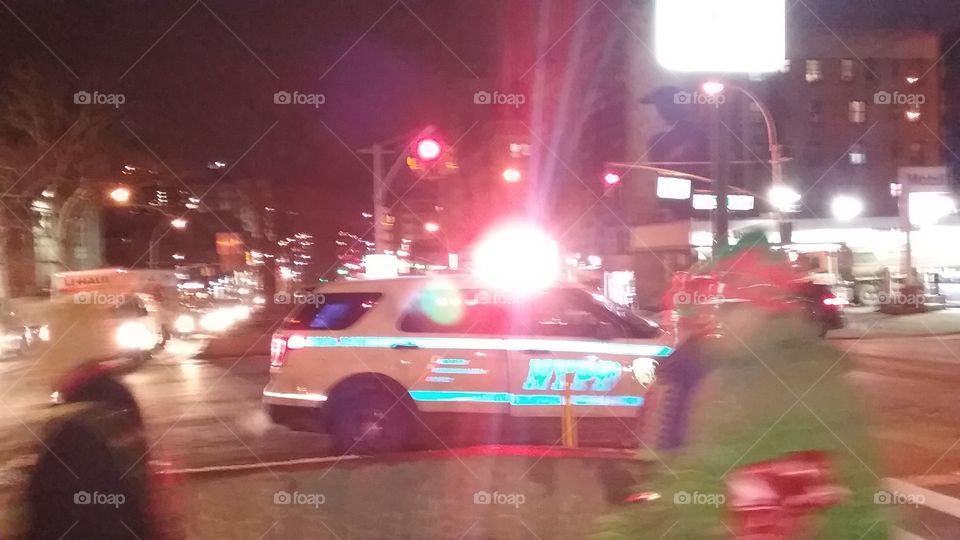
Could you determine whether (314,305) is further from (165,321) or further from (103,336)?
(165,321)

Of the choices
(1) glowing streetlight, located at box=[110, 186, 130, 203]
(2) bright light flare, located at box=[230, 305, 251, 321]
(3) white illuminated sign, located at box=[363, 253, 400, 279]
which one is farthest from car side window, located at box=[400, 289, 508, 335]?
(2) bright light flare, located at box=[230, 305, 251, 321]

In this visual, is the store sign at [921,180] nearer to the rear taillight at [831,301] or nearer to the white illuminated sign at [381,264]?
the rear taillight at [831,301]

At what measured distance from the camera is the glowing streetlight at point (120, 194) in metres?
28.1

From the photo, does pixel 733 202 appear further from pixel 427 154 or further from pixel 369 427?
pixel 369 427

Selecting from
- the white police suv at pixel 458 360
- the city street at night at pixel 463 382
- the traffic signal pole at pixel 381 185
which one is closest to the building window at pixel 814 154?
the city street at night at pixel 463 382

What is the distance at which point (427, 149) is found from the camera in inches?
547

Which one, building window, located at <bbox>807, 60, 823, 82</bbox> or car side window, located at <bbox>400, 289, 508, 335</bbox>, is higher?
building window, located at <bbox>807, 60, 823, 82</bbox>

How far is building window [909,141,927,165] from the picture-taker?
57.7 m

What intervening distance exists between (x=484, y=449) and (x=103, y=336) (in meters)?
3.20

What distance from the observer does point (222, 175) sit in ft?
111

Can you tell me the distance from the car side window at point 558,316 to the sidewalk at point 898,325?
45.8 feet

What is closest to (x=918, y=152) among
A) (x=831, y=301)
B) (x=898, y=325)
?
(x=898, y=325)

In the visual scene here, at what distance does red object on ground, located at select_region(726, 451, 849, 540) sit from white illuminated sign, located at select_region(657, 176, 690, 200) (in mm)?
25434

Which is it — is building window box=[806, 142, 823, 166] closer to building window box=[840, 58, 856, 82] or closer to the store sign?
building window box=[840, 58, 856, 82]
